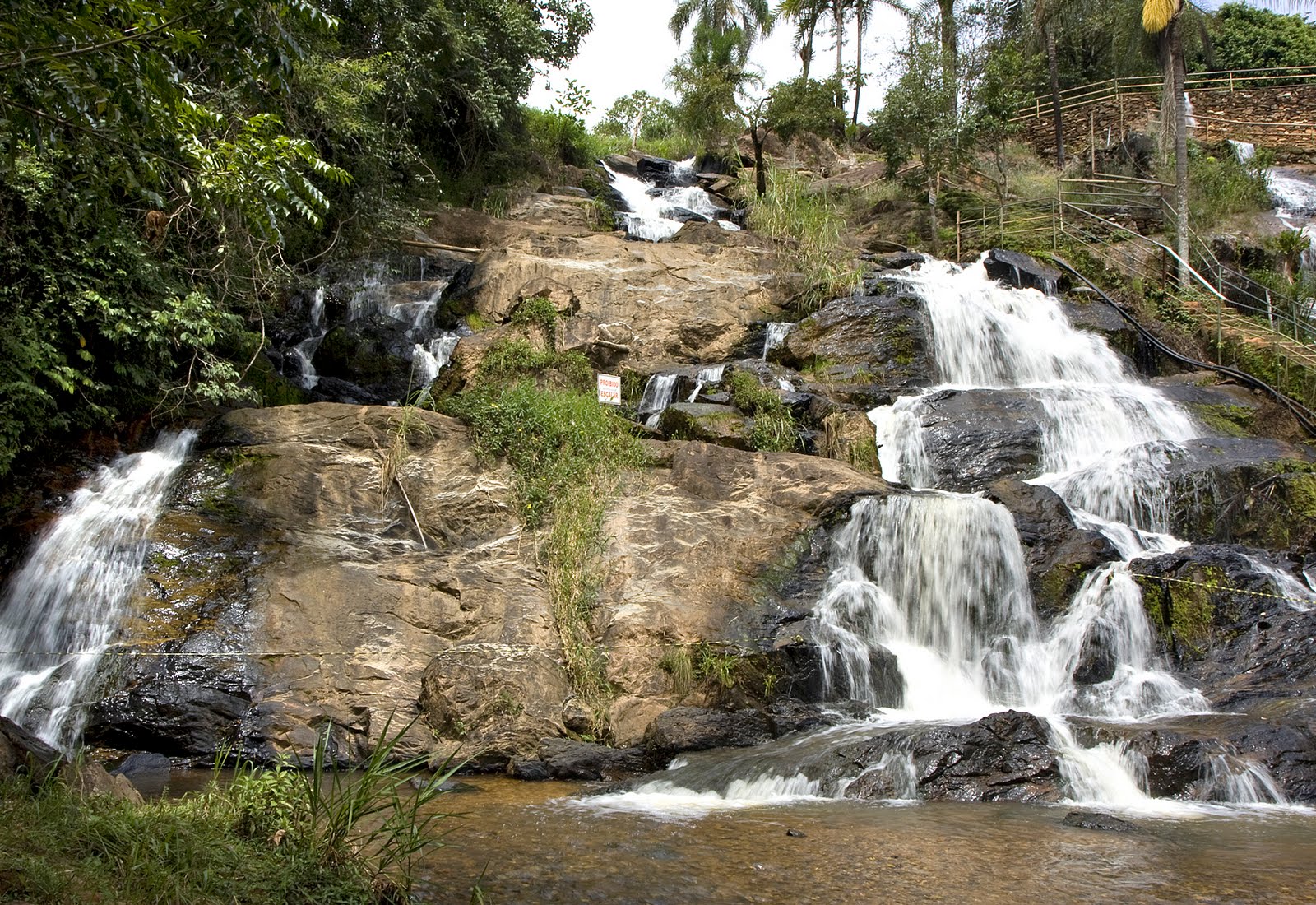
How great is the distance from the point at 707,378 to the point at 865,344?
8.13 feet

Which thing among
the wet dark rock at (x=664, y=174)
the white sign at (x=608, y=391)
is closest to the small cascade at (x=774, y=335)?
the white sign at (x=608, y=391)

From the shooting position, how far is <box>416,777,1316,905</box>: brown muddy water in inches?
159

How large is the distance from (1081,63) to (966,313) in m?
20.5

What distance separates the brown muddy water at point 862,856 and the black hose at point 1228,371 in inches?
353

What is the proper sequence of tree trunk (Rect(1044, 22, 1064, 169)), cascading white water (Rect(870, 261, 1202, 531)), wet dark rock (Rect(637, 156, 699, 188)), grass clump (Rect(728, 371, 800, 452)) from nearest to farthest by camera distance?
cascading white water (Rect(870, 261, 1202, 531))
grass clump (Rect(728, 371, 800, 452))
tree trunk (Rect(1044, 22, 1064, 169))
wet dark rock (Rect(637, 156, 699, 188))

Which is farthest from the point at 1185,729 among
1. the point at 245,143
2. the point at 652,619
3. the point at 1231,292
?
the point at 1231,292

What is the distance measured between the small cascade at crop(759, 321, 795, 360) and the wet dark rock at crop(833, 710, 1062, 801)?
7.98 meters

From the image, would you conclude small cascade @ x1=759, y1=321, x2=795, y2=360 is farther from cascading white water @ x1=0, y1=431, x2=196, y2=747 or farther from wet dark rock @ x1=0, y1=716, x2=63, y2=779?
wet dark rock @ x1=0, y1=716, x2=63, y2=779

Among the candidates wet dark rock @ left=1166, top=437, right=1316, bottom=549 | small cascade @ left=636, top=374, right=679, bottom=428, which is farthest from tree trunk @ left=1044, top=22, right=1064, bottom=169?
small cascade @ left=636, top=374, right=679, bottom=428

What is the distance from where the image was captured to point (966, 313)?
14.2 m

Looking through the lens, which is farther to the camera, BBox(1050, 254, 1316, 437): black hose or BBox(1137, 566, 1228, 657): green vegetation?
BBox(1050, 254, 1316, 437): black hose

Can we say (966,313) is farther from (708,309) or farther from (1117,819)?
(1117,819)

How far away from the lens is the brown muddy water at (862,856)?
13.3ft

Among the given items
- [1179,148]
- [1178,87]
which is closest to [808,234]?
[1179,148]
